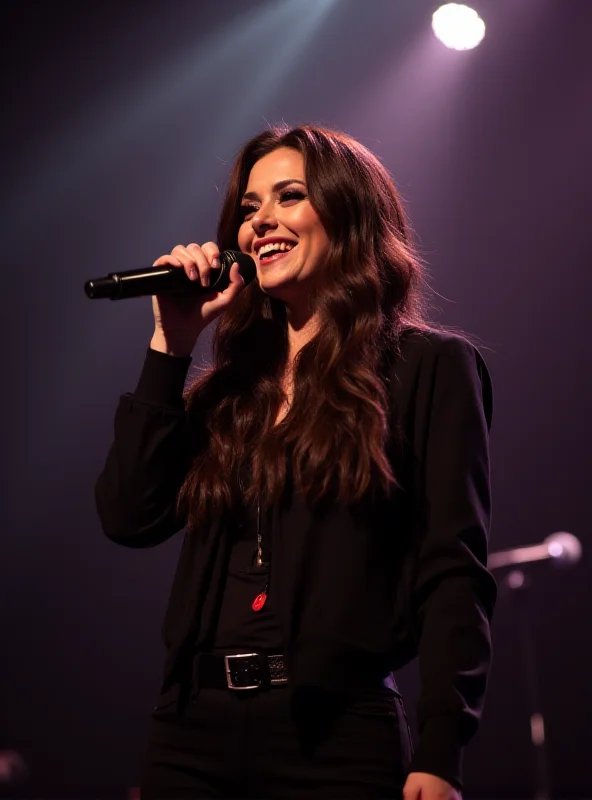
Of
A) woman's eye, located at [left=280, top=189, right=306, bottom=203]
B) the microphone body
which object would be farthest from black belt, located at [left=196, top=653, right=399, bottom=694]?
the microphone body

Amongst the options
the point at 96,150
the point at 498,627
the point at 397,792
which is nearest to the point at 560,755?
the point at 498,627

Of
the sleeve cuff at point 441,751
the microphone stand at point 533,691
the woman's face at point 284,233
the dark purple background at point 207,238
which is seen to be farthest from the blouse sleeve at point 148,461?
the dark purple background at point 207,238

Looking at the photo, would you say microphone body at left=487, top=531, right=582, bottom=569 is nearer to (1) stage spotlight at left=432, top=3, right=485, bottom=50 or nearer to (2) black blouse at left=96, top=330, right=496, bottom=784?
(2) black blouse at left=96, top=330, right=496, bottom=784

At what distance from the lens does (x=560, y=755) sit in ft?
12.5

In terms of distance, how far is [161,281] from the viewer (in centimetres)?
164

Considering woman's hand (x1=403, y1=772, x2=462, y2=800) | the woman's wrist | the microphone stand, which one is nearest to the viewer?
woman's hand (x1=403, y1=772, x2=462, y2=800)

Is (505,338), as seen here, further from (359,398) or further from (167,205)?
(359,398)

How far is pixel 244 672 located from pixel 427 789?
0.30 m

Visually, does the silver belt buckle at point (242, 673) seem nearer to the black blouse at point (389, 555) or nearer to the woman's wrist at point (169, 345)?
the black blouse at point (389, 555)

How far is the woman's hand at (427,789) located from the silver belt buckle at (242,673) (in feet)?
0.81

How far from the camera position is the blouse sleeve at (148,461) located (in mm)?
1582

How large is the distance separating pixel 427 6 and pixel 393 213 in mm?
2526

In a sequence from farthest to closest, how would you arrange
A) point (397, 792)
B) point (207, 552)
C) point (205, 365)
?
point (205, 365)
point (207, 552)
point (397, 792)

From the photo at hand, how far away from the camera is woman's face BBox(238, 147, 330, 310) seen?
173 cm
